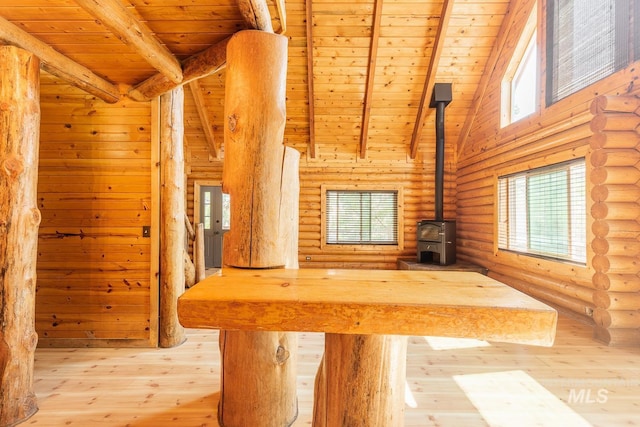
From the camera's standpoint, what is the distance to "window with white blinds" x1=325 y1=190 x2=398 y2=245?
22.7 ft

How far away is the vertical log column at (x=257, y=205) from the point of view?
1.59 m

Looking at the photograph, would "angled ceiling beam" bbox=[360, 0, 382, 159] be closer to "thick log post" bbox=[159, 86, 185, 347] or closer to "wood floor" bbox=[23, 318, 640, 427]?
"thick log post" bbox=[159, 86, 185, 347]

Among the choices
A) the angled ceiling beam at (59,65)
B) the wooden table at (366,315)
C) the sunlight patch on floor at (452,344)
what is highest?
the angled ceiling beam at (59,65)

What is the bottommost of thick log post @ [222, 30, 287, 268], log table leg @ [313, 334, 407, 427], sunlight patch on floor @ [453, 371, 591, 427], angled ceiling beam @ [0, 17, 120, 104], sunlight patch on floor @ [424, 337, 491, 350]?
sunlight patch on floor @ [424, 337, 491, 350]

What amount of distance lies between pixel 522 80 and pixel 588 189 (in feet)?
8.50

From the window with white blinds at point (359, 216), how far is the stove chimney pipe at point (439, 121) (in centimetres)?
107

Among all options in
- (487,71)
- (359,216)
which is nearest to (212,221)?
(359,216)

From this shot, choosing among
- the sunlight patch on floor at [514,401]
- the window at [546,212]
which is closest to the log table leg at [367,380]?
the sunlight patch on floor at [514,401]

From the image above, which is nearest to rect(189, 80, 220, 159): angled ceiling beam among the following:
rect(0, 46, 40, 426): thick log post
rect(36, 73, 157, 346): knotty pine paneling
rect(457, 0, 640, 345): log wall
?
rect(36, 73, 157, 346): knotty pine paneling

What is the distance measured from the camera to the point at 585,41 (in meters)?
3.85

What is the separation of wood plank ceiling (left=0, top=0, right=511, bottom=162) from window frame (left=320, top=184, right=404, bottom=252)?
66cm

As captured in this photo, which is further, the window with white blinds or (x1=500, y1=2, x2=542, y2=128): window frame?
the window with white blinds

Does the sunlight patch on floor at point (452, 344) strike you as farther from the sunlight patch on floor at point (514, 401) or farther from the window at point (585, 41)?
the window at point (585, 41)

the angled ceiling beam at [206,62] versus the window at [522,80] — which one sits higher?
the window at [522,80]
